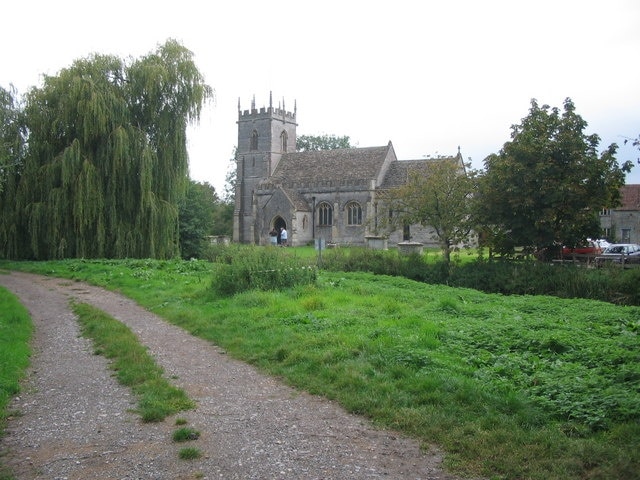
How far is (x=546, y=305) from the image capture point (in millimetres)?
14359

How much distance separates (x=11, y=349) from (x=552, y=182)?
18.9m

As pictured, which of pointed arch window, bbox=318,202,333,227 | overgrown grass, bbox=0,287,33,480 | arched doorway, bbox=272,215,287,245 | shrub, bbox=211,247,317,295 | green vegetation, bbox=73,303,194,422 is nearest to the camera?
green vegetation, bbox=73,303,194,422

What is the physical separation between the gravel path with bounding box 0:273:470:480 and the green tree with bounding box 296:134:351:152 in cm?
7207

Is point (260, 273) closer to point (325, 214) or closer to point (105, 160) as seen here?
point (105, 160)

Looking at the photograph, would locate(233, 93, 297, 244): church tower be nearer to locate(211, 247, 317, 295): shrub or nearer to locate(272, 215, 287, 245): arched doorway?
locate(272, 215, 287, 245): arched doorway

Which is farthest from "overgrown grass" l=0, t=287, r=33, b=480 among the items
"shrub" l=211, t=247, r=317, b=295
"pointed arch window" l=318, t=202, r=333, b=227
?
"pointed arch window" l=318, t=202, r=333, b=227

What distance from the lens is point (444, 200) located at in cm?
2644

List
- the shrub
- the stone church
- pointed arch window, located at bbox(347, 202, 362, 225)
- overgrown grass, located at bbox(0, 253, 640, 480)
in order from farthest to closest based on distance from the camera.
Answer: pointed arch window, located at bbox(347, 202, 362, 225) → the stone church → the shrub → overgrown grass, located at bbox(0, 253, 640, 480)

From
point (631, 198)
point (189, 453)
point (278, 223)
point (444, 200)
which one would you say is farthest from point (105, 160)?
point (631, 198)

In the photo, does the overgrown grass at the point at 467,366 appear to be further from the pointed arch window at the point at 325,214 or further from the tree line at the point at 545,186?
the pointed arch window at the point at 325,214

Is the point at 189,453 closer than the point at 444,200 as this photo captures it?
Yes

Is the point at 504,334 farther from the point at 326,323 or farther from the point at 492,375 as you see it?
the point at 326,323

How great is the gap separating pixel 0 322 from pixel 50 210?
14337mm

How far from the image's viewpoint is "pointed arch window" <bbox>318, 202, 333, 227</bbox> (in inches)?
2189
